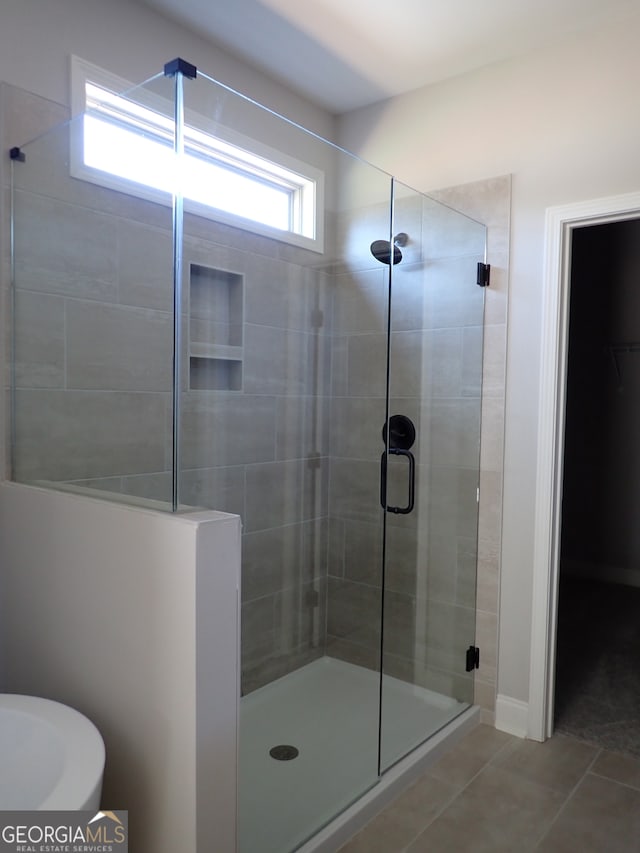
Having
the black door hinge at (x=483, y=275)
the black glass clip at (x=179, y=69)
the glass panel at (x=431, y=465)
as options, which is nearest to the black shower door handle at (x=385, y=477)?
the glass panel at (x=431, y=465)

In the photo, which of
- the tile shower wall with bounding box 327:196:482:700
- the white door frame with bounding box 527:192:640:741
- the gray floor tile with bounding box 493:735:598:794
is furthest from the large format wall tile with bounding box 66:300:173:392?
the gray floor tile with bounding box 493:735:598:794

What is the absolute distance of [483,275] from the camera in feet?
8.68

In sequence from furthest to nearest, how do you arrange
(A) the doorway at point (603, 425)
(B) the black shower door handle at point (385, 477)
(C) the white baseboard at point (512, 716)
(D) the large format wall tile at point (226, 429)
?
(A) the doorway at point (603, 425) < (C) the white baseboard at point (512, 716) < (B) the black shower door handle at point (385, 477) < (D) the large format wall tile at point (226, 429)

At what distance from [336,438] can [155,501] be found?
1.11 metres

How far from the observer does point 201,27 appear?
239 cm

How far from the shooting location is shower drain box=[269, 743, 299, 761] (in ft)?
6.71

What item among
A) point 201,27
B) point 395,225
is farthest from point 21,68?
point 395,225

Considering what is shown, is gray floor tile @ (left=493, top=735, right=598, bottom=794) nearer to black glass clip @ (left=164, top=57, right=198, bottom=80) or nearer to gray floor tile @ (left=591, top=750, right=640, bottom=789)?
gray floor tile @ (left=591, top=750, right=640, bottom=789)

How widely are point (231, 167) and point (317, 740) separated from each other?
2.03 meters

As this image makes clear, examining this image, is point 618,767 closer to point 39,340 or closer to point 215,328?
point 215,328

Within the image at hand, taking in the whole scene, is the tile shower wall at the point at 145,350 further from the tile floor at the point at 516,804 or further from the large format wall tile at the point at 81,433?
the tile floor at the point at 516,804

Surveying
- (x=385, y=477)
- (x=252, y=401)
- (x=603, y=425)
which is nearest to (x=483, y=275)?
(x=385, y=477)

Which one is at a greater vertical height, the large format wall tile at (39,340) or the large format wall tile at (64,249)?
the large format wall tile at (64,249)

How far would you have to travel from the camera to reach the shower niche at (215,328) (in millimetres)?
2006
